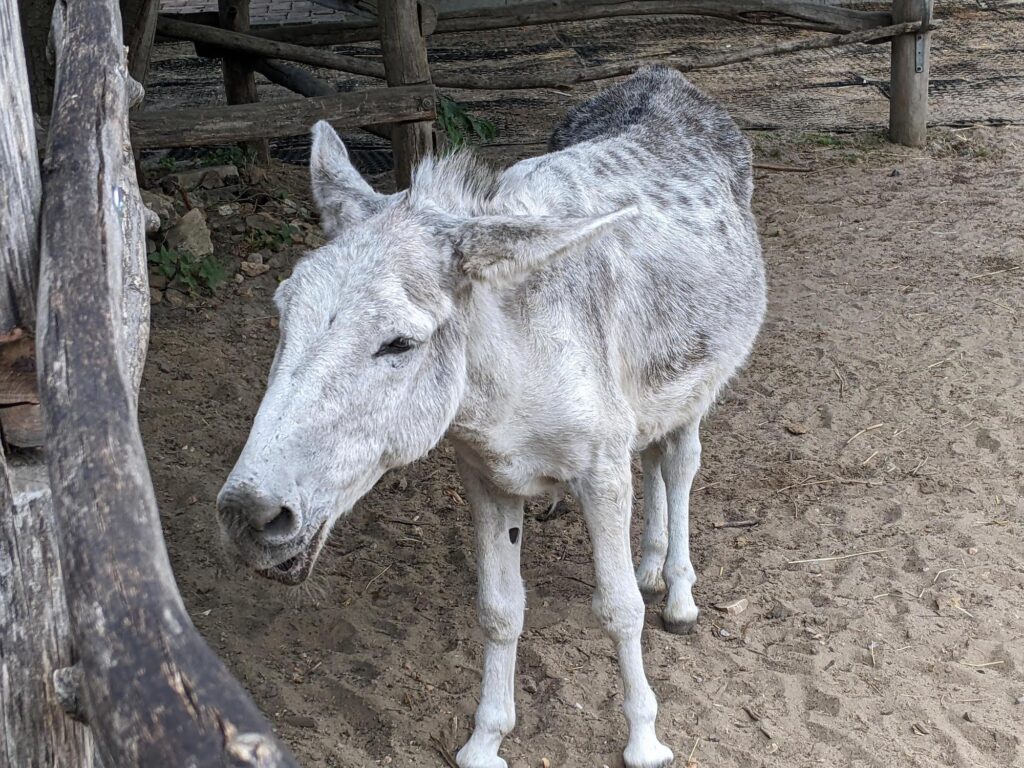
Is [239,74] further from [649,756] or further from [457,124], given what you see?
[649,756]

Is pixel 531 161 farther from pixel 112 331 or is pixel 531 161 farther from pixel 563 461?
pixel 112 331

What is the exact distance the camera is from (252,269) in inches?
253

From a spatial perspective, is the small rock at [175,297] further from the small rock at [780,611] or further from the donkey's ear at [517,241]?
the donkey's ear at [517,241]

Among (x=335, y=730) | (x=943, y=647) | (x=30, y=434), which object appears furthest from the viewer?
(x=943, y=647)

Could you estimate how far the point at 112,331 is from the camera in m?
1.62

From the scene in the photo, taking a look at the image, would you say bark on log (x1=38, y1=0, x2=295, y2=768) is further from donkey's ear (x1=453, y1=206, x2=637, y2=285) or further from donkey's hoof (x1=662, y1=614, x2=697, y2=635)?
donkey's hoof (x1=662, y1=614, x2=697, y2=635)

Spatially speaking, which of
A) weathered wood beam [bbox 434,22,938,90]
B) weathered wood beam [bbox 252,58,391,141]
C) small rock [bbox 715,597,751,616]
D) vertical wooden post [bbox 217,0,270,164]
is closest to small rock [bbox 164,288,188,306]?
vertical wooden post [bbox 217,0,270,164]

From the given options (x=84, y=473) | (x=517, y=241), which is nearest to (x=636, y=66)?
(x=517, y=241)

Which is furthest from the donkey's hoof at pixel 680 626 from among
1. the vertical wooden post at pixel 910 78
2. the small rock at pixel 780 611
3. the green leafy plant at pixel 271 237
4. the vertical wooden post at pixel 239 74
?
the vertical wooden post at pixel 910 78

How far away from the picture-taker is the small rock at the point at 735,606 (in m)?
4.18

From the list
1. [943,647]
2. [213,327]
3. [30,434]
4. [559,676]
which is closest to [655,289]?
[559,676]

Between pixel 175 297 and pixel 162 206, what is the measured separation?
708mm

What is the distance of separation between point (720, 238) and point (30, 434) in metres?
2.78

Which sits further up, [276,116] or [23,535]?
[276,116]
